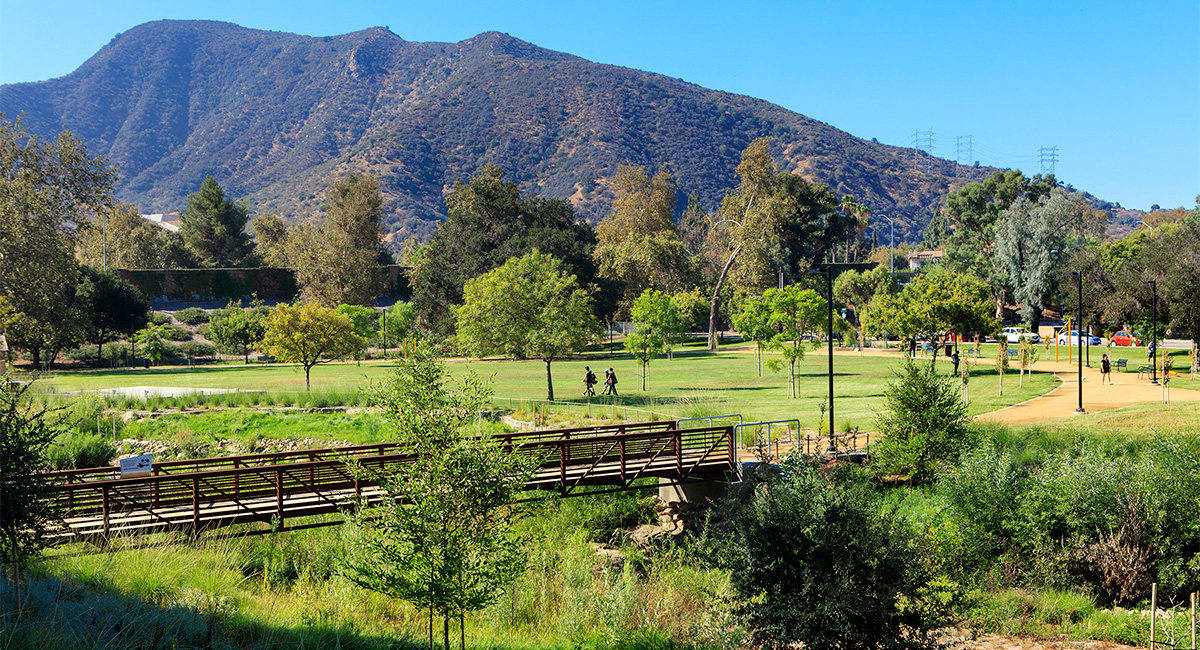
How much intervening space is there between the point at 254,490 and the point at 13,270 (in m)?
34.1

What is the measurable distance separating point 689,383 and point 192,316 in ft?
186

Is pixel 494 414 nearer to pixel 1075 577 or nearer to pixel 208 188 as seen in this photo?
pixel 1075 577

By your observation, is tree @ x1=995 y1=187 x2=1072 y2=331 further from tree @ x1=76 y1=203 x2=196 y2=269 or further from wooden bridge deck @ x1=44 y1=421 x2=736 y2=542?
tree @ x1=76 y1=203 x2=196 y2=269

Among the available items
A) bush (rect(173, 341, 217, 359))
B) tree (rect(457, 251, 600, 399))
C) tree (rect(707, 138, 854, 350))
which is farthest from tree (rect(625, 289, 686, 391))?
bush (rect(173, 341, 217, 359))

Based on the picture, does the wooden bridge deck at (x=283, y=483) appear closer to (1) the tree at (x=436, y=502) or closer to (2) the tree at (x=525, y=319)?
(1) the tree at (x=436, y=502)

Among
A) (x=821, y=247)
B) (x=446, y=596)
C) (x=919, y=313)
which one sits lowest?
(x=446, y=596)

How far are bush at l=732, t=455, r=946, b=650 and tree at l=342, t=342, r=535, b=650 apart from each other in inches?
152

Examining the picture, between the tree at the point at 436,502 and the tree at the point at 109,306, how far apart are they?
60.7 m

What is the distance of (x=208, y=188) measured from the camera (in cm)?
10212

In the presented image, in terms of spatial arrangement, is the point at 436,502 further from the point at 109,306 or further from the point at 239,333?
the point at 109,306

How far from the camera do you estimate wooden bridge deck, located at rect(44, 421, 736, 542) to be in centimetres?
1417

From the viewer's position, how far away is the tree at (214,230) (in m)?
102

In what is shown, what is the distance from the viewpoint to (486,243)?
229ft

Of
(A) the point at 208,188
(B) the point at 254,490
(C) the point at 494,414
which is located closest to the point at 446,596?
(B) the point at 254,490
